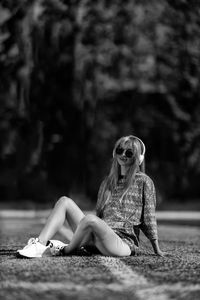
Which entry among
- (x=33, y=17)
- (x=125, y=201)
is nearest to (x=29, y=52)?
(x=33, y=17)

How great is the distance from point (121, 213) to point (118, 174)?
0.41m

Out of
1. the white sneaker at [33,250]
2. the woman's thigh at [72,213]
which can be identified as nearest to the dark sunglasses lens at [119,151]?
the woman's thigh at [72,213]

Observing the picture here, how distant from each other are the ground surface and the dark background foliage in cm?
2281

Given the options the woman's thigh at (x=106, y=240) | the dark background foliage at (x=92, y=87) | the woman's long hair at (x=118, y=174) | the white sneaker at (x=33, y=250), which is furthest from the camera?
the dark background foliage at (x=92, y=87)

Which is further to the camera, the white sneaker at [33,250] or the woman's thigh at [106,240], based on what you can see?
the white sneaker at [33,250]

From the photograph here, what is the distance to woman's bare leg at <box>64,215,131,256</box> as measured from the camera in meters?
7.39

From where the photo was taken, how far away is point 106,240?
748 cm

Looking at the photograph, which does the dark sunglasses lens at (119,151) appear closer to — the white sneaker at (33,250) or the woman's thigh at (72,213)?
the woman's thigh at (72,213)

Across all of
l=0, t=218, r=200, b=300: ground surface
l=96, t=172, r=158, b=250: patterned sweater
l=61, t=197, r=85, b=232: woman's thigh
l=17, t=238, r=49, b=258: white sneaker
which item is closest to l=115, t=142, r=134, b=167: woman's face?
l=96, t=172, r=158, b=250: patterned sweater

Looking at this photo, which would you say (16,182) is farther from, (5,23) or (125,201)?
(125,201)

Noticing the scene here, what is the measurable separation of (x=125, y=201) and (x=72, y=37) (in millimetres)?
24217

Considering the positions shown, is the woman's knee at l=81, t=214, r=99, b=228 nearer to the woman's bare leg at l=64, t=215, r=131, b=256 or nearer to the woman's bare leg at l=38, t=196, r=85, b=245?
the woman's bare leg at l=64, t=215, r=131, b=256

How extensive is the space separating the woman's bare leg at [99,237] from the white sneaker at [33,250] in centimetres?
31

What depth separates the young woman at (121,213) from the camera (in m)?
7.64
